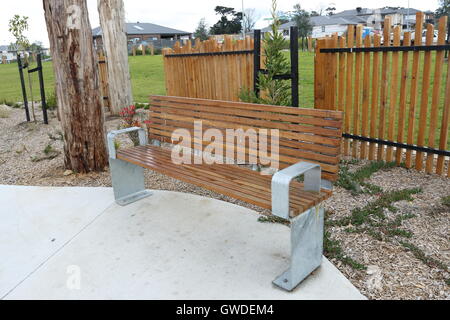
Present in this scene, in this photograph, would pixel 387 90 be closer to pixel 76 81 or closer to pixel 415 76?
pixel 415 76

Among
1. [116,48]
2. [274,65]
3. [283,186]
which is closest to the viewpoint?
[283,186]

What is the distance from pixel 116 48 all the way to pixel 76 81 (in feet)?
14.2

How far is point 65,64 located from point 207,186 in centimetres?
277

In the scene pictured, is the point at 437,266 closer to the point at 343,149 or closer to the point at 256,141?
the point at 256,141

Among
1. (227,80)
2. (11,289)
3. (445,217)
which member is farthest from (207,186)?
(227,80)

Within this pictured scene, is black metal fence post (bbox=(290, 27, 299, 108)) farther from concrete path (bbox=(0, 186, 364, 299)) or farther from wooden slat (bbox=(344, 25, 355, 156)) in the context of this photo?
concrete path (bbox=(0, 186, 364, 299))

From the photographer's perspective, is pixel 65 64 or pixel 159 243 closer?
pixel 159 243

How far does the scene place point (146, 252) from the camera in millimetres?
3334

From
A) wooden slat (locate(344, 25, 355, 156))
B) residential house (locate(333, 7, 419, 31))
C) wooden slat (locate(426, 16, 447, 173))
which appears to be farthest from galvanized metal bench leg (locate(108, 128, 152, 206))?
residential house (locate(333, 7, 419, 31))

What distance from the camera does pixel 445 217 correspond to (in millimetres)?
3670

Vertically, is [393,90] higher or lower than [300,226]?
higher

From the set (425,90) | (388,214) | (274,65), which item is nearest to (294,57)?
(274,65)

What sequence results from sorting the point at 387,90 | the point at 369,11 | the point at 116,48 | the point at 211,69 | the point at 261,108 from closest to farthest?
1. the point at 261,108
2. the point at 387,90
3. the point at 211,69
4. the point at 116,48
5. the point at 369,11
